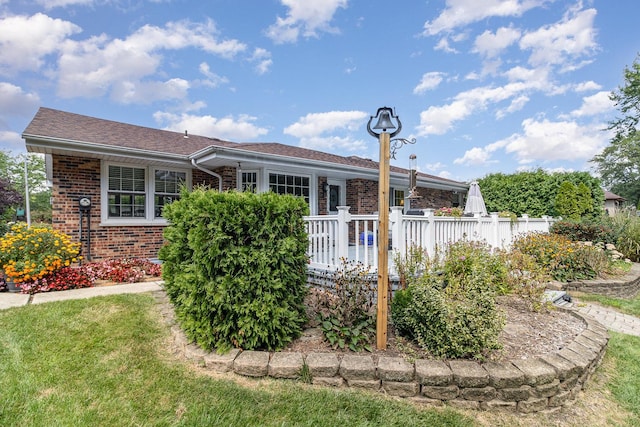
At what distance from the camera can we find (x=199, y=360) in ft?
9.27

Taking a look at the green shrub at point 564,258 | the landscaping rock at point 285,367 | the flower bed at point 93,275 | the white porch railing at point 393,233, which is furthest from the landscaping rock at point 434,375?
the flower bed at point 93,275

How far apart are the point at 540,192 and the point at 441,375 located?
43.4ft

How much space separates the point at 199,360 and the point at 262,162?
5.34 metres

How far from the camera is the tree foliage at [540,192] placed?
11828 millimetres

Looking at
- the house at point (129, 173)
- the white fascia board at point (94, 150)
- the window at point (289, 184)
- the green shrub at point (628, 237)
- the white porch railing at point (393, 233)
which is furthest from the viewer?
the green shrub at point (628, 237)

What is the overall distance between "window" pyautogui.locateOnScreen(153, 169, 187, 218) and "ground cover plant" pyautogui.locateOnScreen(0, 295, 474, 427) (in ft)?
16.7

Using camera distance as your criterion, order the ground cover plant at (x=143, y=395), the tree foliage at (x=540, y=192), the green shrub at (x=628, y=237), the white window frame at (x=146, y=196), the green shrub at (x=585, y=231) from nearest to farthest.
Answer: the ground cover plant at (x=143, y=395) → the white window frame at (x=146, y=196) → the green shrub at (x=628, y=237) → the green shrub at (x=585, y=231) → the tree foliage at (x=540, y=192)

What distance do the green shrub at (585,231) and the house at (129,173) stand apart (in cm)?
647

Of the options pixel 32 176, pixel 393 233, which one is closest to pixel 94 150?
pixel 393 233

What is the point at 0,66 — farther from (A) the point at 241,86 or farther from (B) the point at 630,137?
(B) the point at 630,137

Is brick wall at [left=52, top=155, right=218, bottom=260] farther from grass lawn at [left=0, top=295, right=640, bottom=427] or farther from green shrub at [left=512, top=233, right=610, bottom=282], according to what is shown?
green shrub at [left=512, top=233, right=610, bottom=282]

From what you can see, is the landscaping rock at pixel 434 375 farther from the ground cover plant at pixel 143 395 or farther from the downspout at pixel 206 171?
the downspout at pixel 206 171

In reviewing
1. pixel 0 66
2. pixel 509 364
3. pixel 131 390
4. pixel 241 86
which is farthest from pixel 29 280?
pixel 0 66

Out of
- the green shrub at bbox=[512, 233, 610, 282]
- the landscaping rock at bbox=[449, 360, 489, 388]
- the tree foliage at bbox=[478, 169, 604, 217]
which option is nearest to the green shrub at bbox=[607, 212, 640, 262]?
the tree foliage at bbox=[478, 169, 604, 217]
